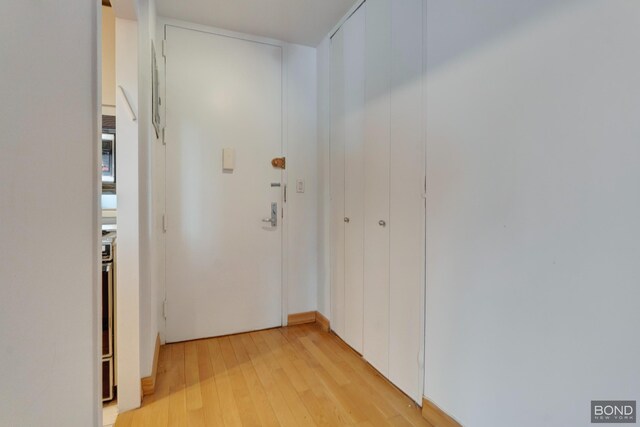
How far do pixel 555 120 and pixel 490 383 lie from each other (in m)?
1.03

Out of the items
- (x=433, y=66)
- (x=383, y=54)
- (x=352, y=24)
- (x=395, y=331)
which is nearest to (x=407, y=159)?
(x=433, y=66)

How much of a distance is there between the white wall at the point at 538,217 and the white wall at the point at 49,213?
1.33 m

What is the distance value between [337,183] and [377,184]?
0.55 meters

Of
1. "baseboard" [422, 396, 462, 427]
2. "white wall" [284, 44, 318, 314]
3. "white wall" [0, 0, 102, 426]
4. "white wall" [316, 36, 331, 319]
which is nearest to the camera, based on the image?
"white wall" [0, 0, 102, 426]

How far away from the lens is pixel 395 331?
1.81 metres

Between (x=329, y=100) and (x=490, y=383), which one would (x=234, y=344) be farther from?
(x=329, y=100)

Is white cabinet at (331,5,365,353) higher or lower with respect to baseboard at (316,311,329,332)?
higher

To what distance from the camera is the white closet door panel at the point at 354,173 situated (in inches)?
84.2

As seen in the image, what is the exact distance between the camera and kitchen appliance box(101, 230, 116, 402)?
1.59 meters

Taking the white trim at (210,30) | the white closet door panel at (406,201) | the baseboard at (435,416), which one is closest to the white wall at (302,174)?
the white trim at (210,30)

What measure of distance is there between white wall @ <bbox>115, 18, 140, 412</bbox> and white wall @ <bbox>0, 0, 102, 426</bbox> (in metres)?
0.89

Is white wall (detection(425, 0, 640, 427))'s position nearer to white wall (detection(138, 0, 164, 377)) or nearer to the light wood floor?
the light wood floor

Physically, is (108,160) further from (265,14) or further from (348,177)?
(348,177)

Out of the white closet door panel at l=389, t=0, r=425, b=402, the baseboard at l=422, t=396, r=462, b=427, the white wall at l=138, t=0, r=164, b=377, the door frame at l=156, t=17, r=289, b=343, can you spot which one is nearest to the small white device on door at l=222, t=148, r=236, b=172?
the door frame at l=156, t=17, r=289, b=343
